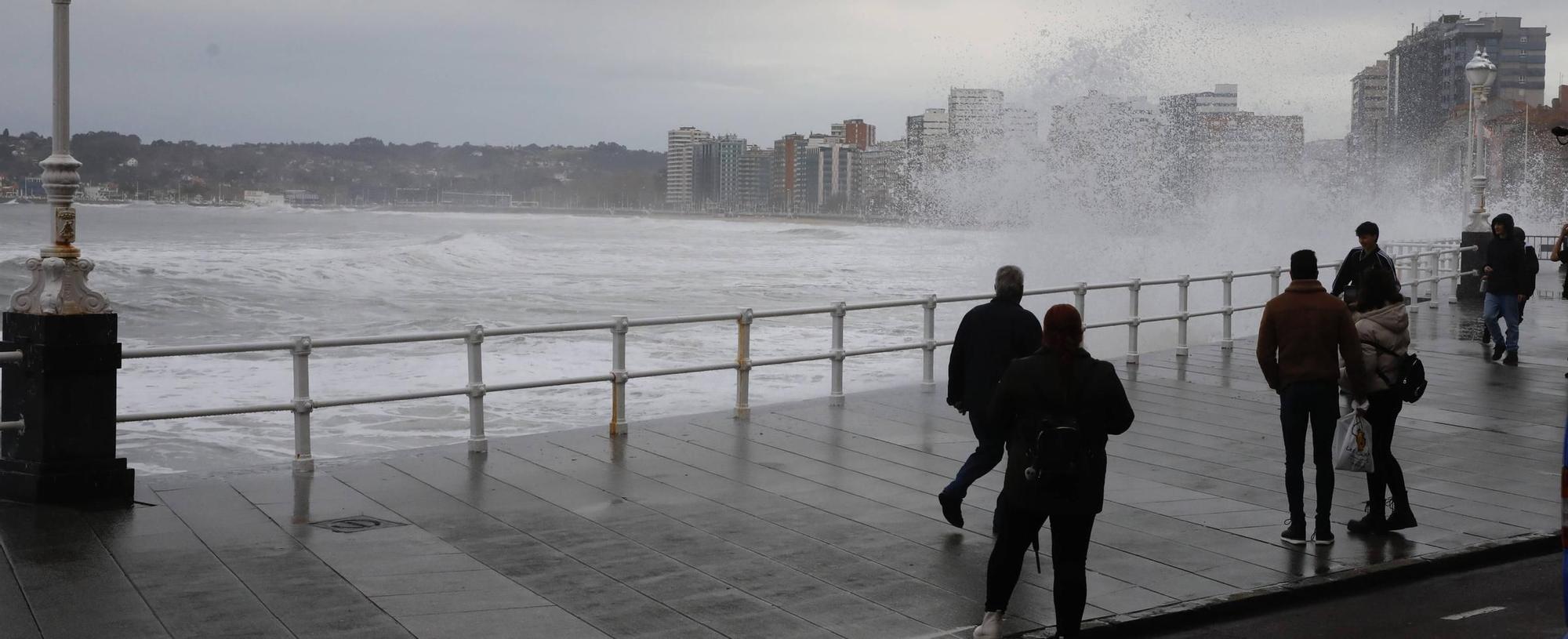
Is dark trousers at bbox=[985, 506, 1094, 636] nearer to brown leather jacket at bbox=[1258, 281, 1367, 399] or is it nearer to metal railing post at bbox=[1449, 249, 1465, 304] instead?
brown leather jacket at bbox=[1258, 281, 1367, 399]

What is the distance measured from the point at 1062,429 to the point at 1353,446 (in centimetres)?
306

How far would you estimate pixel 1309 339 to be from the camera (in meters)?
7.56

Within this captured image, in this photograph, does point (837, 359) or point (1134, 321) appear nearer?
point (837, 359)

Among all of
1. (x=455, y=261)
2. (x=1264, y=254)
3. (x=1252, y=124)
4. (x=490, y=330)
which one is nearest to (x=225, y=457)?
(x=490, y=330)

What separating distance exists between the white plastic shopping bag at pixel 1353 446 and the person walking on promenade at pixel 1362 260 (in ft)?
9.99

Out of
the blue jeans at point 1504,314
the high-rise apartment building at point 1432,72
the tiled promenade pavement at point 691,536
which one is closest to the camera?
the tiled promenade pavement at point 691,536

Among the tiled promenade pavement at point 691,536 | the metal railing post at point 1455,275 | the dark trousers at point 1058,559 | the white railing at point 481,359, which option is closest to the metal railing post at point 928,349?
the white railing at point 481,359

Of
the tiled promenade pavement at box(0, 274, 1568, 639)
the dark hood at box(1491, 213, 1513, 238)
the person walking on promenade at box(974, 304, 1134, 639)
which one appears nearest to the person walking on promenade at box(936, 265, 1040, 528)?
the tiled promenade pavement at box(0, 274, 1568, 639)

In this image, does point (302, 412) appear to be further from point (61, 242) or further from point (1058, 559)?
point (1058, 559)

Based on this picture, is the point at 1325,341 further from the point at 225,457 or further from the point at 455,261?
the point at 455,261

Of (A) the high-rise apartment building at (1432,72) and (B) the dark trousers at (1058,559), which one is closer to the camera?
(B) the dark trousers at (1058,559)

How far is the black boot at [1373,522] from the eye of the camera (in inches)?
319

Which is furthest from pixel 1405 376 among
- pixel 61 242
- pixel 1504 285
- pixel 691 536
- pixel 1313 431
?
pixel 1504 285

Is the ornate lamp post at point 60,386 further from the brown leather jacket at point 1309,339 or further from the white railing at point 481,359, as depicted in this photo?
the brown leather jacket at point 1309,339
